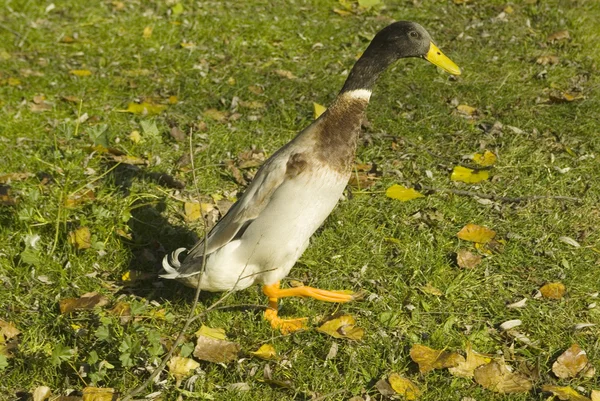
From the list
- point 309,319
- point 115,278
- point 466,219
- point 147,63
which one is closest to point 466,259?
point 466,219

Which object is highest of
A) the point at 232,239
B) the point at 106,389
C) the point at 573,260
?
the point at 232,239

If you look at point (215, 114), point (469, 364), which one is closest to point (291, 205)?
point (469, 364)

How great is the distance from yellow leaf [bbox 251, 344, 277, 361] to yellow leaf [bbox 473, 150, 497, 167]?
194 cm

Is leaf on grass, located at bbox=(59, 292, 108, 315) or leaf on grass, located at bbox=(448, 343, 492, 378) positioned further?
leaf on grass, located at bbox=(59, 292, 108, 315)

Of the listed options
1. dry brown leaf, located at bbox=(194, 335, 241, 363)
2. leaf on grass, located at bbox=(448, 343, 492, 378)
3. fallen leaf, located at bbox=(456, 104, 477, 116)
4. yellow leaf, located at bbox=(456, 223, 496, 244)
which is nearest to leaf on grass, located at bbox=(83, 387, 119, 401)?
dry brown leaf, located at bbox=(194, 335, 241, 363)

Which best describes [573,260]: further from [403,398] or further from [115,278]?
[115,278]

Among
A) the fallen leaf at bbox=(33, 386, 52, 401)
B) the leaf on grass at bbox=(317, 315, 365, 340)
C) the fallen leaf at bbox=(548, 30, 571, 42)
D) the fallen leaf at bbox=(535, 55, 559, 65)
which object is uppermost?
the fallen leaf at bbox=(33, 386, 52, 401)

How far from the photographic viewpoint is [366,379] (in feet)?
9.24

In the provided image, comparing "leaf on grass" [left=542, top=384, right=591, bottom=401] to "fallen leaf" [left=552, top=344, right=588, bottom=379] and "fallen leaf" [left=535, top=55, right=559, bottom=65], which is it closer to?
→ "fallen leaf" [left=552, top=344, right=588, bottom=379]

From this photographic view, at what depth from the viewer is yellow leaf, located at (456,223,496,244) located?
355 cm

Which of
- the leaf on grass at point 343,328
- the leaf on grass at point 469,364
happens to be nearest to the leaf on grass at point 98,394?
the leaf on grass at point 343,328

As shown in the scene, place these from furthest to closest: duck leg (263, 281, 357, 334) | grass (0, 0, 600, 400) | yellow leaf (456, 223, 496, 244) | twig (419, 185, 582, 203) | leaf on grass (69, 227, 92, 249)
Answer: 1. twig (419, 185, 582, 203)
2. yellow leaf (456, 223, 496, 244)
3. leaf on grass (69, 227, 92, 249)
4. duck leg (263, 281, 357, 334)
5. grass (0, 0, 600, 400)

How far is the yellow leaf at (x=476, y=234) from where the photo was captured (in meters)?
3.55

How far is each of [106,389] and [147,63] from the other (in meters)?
3.32
